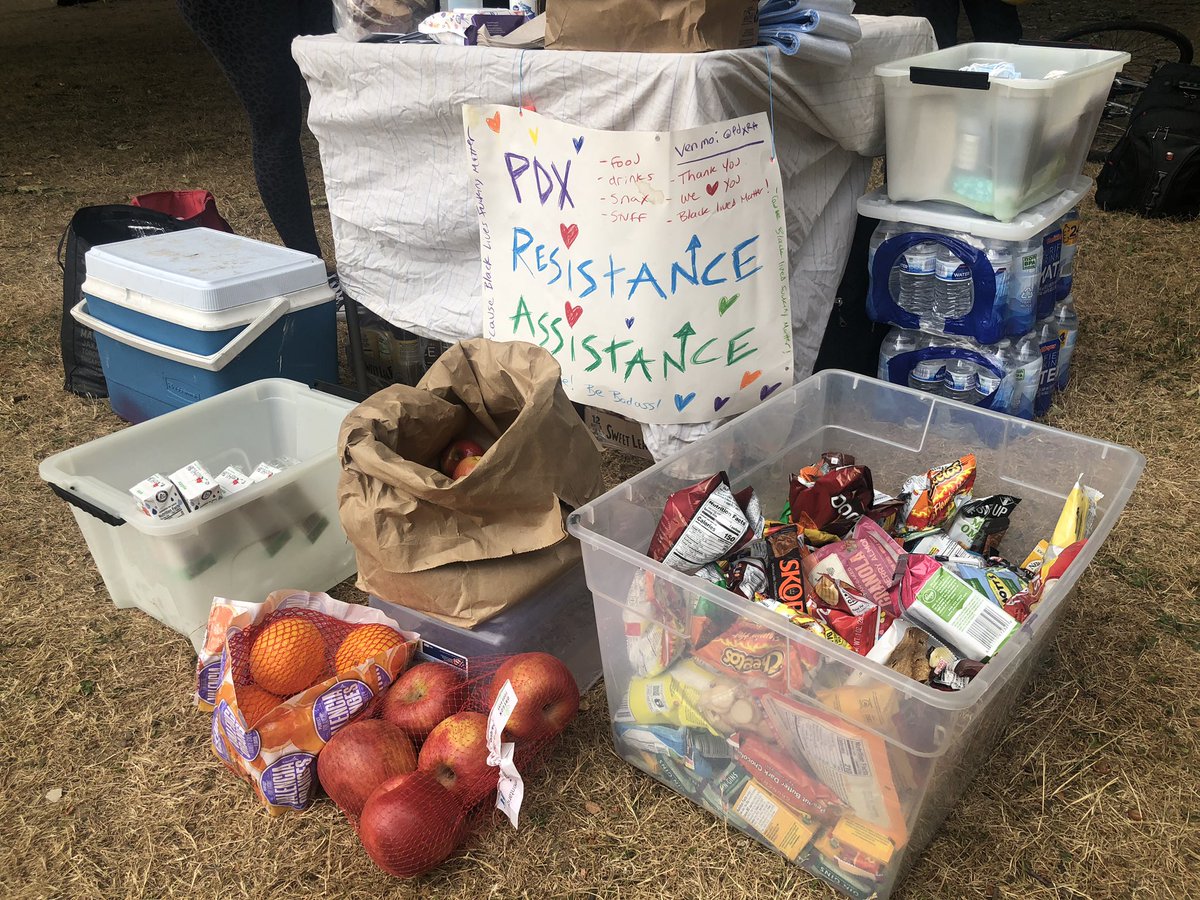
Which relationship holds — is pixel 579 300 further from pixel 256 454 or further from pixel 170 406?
pixel 170 406

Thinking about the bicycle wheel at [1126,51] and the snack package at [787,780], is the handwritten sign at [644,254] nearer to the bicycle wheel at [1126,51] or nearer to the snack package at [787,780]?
the snack package at [787,780]

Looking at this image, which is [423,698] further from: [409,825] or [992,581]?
[992,581]

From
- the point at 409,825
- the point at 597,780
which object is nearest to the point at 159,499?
the point at 409,825

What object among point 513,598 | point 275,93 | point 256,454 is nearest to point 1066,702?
point 513,598

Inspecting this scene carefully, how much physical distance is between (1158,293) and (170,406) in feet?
9.11

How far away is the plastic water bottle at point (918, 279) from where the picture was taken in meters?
1.88

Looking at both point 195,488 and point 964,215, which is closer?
point 195,488

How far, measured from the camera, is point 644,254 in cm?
150

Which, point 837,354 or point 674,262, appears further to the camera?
point 837,354

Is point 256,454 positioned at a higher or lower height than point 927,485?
lower

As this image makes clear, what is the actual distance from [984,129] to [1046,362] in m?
0.58

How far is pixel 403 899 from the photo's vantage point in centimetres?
111

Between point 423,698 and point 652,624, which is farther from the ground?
point 652,624

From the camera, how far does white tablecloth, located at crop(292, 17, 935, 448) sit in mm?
1429
